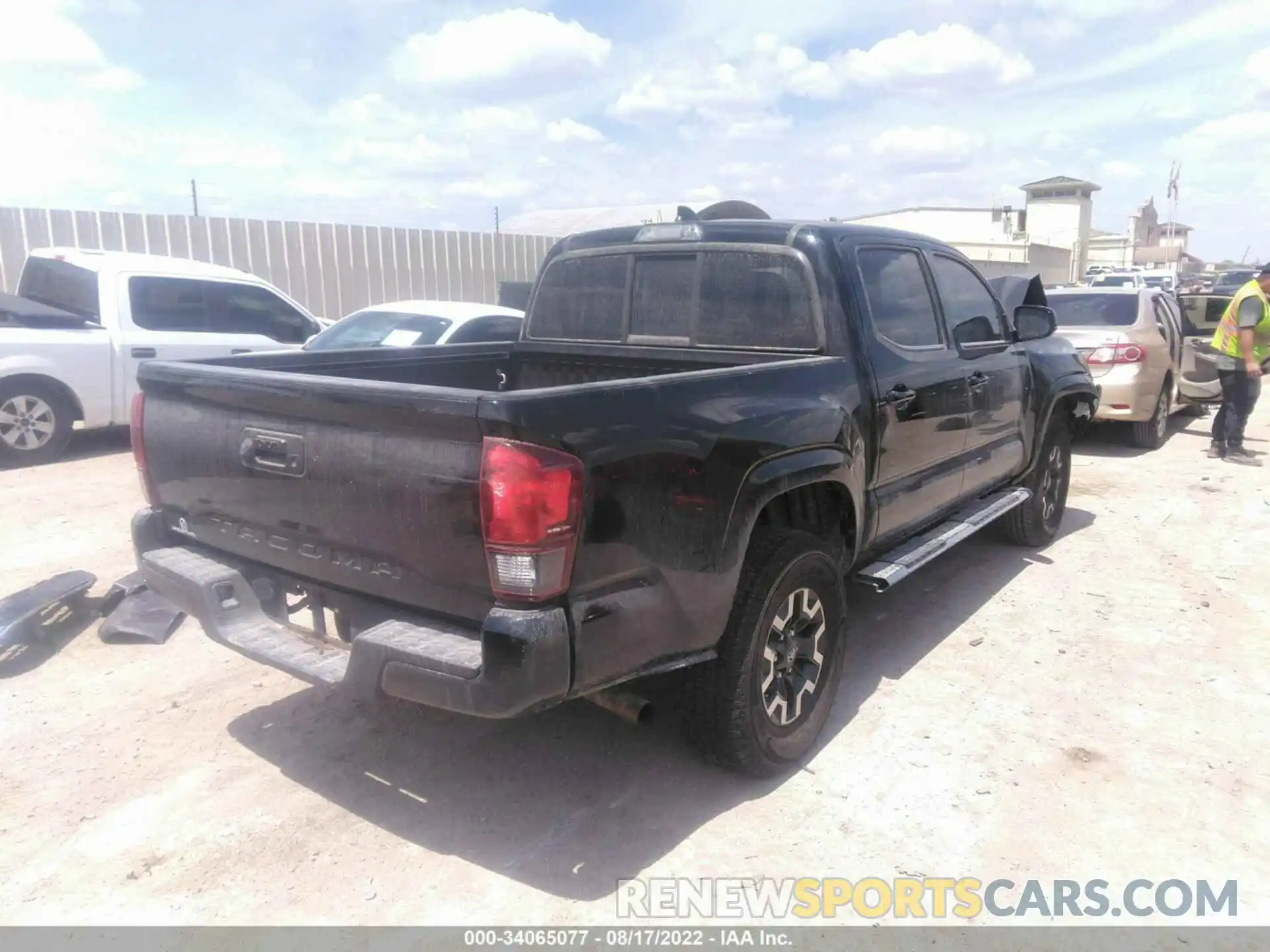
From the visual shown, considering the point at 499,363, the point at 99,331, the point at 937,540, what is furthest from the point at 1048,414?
the point at 99,331

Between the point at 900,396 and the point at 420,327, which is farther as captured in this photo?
the point at 420,327

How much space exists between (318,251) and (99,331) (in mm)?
7018

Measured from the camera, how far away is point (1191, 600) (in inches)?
207

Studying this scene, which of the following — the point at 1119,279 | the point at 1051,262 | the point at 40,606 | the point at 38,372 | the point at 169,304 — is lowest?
the point at 40,606

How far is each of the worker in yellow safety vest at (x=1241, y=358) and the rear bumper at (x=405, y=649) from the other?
8791mm

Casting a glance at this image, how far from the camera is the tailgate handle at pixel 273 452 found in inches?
114

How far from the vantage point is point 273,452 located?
9.70 feet

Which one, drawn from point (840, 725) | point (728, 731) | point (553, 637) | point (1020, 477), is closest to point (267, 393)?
point (553, 637)

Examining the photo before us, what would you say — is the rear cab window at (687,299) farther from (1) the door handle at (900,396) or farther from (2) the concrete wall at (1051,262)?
(2) the concrete wall at (1051,262)

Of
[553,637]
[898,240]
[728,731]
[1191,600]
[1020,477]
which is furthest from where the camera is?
[1020,477]

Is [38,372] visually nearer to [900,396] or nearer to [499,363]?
[499,363]

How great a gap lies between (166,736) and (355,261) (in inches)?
512

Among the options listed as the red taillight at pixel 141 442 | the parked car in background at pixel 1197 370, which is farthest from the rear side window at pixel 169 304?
the parked car in background at pixel 1197 370

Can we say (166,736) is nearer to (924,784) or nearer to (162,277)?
(924,784)
